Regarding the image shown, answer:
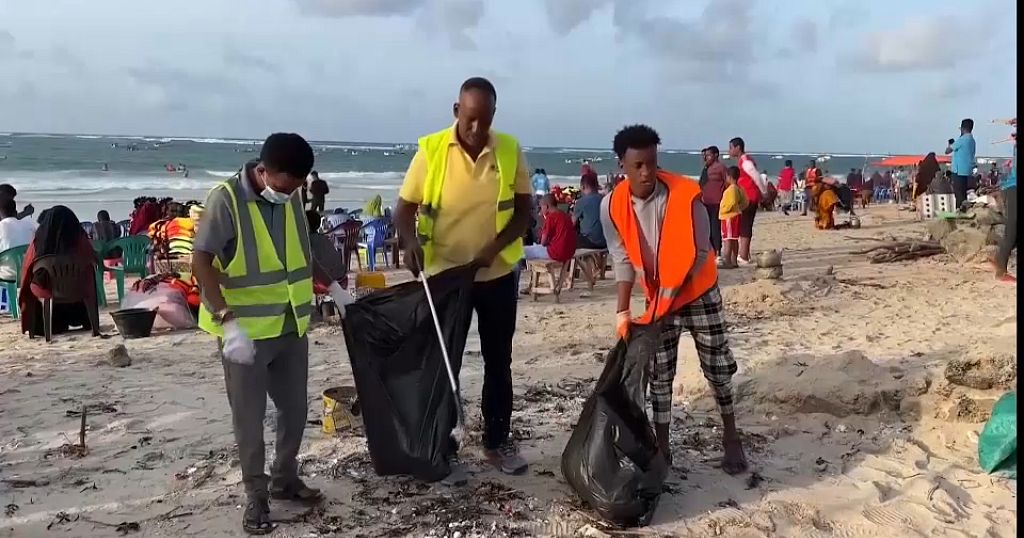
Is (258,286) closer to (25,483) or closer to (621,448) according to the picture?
(621,448)

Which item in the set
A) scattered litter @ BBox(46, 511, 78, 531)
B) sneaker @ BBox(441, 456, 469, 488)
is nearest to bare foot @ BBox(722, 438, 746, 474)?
sneaker @ BBox(441, 456, 469, 488)

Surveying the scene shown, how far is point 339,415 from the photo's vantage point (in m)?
4.27

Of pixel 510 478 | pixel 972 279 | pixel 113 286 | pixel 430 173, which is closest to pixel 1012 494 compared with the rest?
pixel 510 478

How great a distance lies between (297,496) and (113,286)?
7851 mm

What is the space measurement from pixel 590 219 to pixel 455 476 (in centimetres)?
626

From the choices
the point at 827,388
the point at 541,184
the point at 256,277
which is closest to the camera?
the point at 256,277

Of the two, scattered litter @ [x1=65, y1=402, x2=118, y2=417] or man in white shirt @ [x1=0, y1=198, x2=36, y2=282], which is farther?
man in white shirt @ [x1=0, y1=198, x2=36, y2=282]

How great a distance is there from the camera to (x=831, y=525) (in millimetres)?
3223

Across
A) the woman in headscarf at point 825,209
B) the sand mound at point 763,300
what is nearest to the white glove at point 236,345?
the sand mound at point 763,300

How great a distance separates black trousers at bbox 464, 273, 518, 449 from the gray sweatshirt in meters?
0.49

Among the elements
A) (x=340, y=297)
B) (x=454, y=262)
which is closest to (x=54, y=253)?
(x=340, y=297)

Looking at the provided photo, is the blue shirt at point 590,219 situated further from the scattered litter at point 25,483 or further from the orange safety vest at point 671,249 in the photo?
the scattered litter at point 25,483

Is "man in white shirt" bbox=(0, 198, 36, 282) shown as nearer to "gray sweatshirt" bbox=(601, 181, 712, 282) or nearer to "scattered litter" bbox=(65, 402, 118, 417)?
"scattered litter" bbox=(65, 402, 118, 417)

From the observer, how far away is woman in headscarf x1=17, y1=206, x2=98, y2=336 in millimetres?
6727
